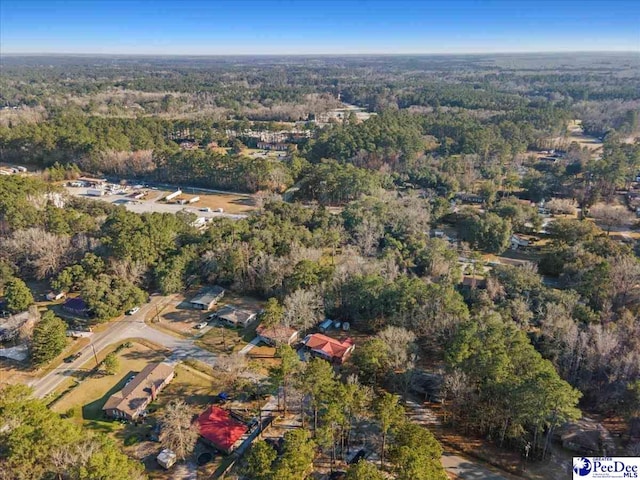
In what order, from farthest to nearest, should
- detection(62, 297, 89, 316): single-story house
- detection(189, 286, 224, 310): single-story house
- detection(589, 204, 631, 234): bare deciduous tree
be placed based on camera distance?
detection(589, 204, 631, 234): bare deciduous tree, detection(189, 286, 224, 310): single-story house, detection(62, 297, 89, 316): single-story house

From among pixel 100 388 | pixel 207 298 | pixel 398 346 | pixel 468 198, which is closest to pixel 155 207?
pixel 207 298

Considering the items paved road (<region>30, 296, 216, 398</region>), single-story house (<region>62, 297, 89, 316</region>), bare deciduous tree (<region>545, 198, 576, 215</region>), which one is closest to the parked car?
paved road (<region>30, 296, 216, 398</region>)

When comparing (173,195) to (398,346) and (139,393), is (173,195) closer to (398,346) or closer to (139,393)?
(139,393)

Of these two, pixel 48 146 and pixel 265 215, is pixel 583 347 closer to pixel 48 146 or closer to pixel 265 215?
pixel 265 215

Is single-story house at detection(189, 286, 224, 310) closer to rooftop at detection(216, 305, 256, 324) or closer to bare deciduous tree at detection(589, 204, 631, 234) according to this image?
rooftop at detection(216, 305, 256, 324)

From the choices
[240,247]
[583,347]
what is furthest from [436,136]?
[583,347]

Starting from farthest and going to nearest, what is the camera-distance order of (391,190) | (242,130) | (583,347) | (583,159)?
(242,130) < (583,159) < (391,190) < (583,347)
